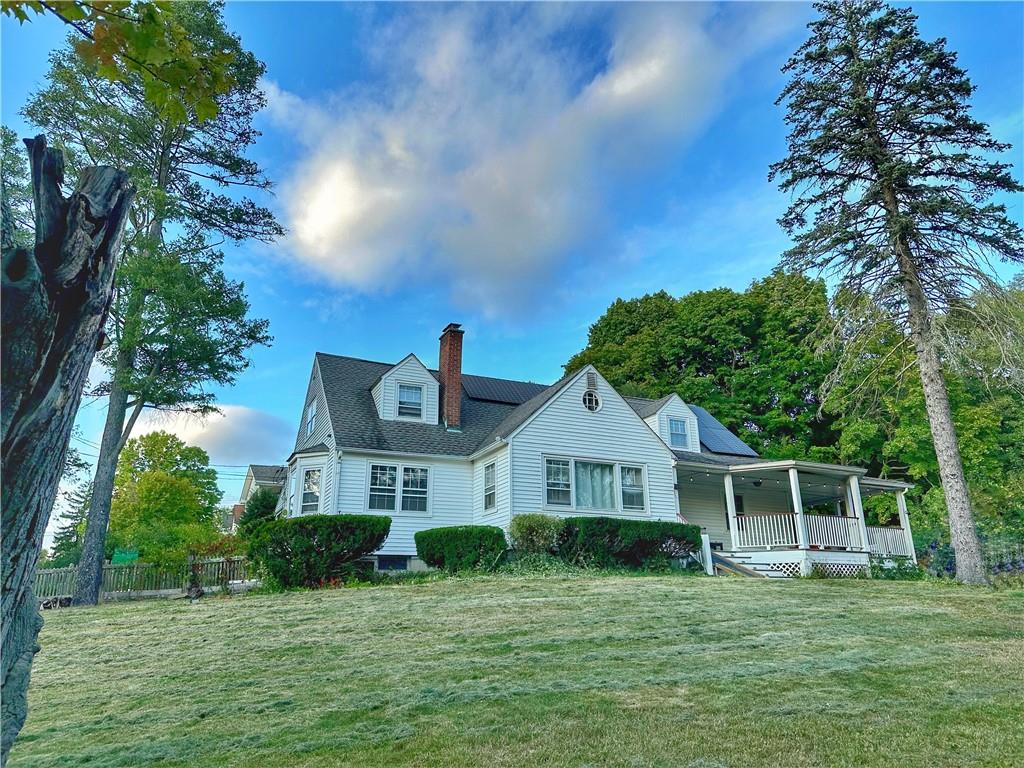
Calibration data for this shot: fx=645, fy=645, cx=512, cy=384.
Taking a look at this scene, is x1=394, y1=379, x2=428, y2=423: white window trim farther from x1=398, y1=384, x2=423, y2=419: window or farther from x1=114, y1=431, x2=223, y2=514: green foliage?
x1=114, y1=431, x2=223, y2=514: green foliage

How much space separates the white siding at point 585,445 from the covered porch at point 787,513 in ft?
4.06

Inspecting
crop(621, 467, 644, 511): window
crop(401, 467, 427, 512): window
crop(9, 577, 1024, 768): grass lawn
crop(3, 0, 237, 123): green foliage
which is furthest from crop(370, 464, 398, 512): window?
crop(3, 0, 237, 123): green foliage

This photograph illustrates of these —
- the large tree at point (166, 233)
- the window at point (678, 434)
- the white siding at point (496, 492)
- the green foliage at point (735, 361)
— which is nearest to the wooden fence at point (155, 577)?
the large tree at point (166, 233)

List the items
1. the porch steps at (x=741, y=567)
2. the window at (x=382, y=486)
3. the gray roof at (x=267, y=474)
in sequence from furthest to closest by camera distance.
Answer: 1. the gray roof at (x=267, y=474)
2. the window at (x=382, y=486)
3. the porch steps at (x=741, y=567)

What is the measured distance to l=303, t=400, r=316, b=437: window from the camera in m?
22.1

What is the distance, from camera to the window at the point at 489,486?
757 inches

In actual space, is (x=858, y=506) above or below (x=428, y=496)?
below

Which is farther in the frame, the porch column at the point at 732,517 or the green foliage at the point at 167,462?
the green foliage at the point at 167,462

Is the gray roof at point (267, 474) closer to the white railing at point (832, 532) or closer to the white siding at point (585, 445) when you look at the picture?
the white siding at point (585, 445)

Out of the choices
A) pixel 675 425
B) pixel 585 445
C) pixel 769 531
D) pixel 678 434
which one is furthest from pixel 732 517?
pixel 585 445

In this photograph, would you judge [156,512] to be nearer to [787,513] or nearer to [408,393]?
[408,393]

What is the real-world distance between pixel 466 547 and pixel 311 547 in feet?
12.7

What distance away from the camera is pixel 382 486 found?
61.8ft

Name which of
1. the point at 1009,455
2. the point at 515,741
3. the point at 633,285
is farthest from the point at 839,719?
the point at 633,285
